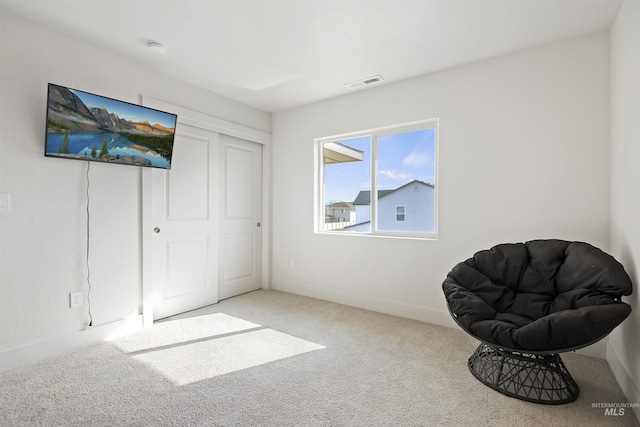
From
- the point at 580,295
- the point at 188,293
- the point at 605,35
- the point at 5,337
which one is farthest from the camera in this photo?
the point at 188,293

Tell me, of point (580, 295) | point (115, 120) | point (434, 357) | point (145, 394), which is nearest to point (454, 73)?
point (580, 295)

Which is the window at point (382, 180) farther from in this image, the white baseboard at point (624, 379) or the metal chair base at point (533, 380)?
the white baseboard at point (624, 379)

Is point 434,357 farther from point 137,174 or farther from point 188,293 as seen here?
point 137,174

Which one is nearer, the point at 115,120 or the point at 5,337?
the point at 5,337

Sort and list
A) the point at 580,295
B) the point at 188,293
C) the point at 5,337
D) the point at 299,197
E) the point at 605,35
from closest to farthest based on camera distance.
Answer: the point at 580,295
the point at 5,337
the point at 605,35
the point at 188,293
the point at 299,197

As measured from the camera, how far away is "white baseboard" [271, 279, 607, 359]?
240 cm

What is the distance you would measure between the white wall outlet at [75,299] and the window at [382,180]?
249cm

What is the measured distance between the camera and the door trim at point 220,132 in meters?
2.97

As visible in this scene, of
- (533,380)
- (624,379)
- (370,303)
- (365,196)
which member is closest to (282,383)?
(533,380)

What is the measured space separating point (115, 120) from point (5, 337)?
175cm

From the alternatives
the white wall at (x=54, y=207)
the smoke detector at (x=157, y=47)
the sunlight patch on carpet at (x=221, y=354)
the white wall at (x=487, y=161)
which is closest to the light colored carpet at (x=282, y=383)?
the sunlight patch on carpet at (x=221, y=354)

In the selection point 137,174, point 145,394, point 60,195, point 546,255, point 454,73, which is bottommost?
point 145,394

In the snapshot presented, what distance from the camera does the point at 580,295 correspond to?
6.11 feet

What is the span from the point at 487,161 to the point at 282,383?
2.46 meters
